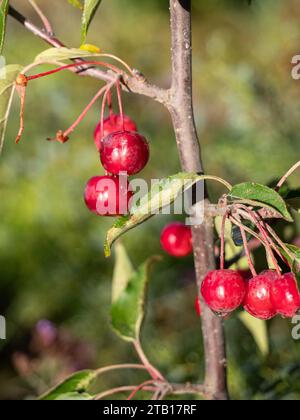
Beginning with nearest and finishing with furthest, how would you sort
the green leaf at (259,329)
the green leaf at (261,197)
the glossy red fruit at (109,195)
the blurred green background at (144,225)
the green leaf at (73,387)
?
1. the green leaf at (261,197)
2. the glossy red fruit at (109,195)
3. the green leaf at (73,387)
4. the green leaf at (259,329)
5. the blurred green background at (144,225)

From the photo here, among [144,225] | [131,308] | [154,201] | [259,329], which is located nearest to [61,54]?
[154,201]

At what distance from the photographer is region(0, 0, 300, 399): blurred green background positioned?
1.59 m

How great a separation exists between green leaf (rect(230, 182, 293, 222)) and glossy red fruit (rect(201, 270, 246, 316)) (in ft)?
0.30

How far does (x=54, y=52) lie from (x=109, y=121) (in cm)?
22

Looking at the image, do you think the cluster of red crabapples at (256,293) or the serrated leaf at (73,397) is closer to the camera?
the cluster of red crabapples at (256,293)

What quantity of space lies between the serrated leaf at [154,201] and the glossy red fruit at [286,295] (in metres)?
0.15

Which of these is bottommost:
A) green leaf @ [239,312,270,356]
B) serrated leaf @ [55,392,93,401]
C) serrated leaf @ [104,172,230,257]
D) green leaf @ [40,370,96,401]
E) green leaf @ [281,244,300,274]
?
serrated leaf @ [55,392,93,401]

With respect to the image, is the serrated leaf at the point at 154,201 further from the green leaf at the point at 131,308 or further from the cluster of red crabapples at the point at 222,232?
the green leaf at the point at 131,308

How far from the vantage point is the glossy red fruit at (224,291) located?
0.68 m

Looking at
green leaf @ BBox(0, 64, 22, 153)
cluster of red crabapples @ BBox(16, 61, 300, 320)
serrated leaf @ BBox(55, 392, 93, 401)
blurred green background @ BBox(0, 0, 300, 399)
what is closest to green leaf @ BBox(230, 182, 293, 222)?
cluster of red crabapples @ BBox(16, 61, 300, 320)

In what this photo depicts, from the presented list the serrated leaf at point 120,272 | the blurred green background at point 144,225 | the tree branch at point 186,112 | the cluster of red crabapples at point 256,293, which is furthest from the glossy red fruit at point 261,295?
the blurred green background at point 144,225

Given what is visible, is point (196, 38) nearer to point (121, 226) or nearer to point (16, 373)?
point (16, 373)

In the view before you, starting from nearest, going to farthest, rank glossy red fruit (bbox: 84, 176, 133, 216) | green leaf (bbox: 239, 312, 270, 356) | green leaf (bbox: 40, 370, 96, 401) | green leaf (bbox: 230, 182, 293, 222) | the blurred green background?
green leaf (bbox: 230, 182, 293, 222) → glossy red fruit (bbox: 84, 176, 133, 216) → green leaf (bbox: 40, 370, 96, 401) → green leaf (bbox: 239, 312, 270, 356) → the blurred green background

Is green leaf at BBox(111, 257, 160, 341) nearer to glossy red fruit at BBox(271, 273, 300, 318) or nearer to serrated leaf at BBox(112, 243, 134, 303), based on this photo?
serrated leaf at BBox(112, 243, 134, 303)
